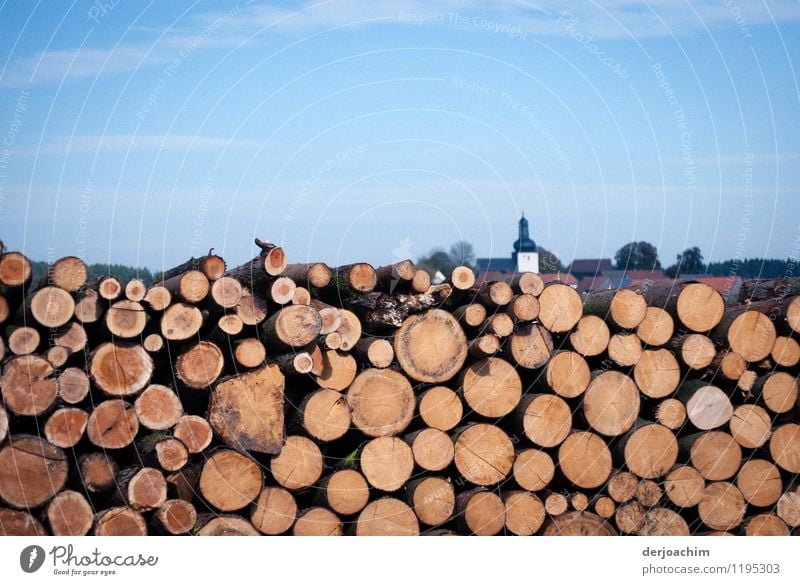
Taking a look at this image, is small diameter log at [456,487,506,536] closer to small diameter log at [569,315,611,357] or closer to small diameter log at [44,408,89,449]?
small diameter log at [569,315,611,357]

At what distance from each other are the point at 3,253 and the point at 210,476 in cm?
211

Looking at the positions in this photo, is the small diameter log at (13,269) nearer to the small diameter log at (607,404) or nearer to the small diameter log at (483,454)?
the small diameter log at (483,454)

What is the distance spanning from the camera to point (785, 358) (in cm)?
712

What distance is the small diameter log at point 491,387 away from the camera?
674 cm

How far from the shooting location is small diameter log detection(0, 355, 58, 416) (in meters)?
5.89

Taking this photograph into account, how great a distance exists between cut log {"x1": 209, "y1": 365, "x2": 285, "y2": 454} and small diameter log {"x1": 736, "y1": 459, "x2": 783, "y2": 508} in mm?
3732

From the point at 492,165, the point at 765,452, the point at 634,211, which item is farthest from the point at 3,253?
the point at 765,452

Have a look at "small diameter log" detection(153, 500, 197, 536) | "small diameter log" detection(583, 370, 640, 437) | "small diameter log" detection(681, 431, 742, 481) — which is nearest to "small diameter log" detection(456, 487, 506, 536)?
"small diameter log" detection(583, 370, 640, 437)

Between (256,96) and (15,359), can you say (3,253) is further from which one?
(256,96)

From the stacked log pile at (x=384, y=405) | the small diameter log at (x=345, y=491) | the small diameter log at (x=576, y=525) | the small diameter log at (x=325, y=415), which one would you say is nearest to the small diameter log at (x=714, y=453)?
the stacked log pile at (x=384, y=405)

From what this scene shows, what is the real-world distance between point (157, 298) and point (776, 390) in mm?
4925

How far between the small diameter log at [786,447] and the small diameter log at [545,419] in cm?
177

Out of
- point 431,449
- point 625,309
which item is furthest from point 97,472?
point 625,309

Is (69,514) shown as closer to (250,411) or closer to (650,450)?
(250,411)
